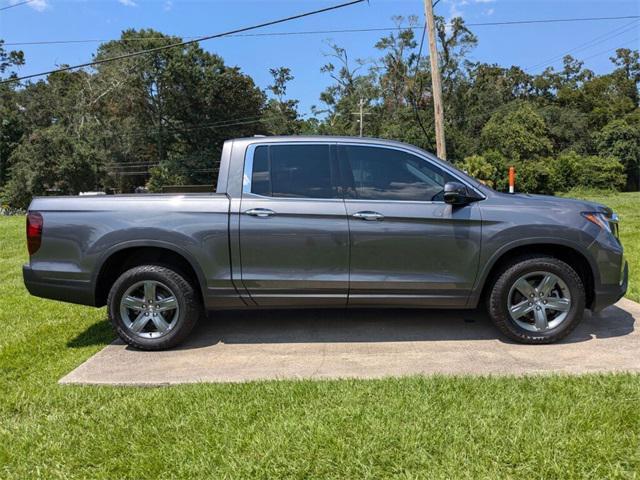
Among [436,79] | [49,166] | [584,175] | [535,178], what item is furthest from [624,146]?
[49,166]

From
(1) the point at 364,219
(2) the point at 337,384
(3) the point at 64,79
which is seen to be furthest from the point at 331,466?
(3) the point at 64,79

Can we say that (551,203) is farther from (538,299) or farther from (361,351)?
(361,351)

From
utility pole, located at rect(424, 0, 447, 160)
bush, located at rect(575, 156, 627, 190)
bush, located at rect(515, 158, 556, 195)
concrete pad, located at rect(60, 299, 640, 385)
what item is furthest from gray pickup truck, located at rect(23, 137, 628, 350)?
bush, located at rect(575, 156, 627, 190)

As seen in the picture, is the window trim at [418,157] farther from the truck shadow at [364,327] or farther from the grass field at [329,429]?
the grass field at [329,429]

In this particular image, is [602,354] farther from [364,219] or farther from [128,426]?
[128,426]

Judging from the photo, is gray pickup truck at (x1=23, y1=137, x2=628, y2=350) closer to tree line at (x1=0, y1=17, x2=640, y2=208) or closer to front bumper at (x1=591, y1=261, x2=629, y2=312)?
front bumper at (x1=591, y1=261, x2=629, y2=312)

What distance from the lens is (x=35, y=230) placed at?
167 inches

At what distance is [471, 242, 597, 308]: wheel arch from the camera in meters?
4.21

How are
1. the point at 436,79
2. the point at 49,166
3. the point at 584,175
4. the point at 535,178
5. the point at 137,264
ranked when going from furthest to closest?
the point at 49,166 → the point at 584,175 → the point at 535,178 → the point at 436,79 → the point at 137,264

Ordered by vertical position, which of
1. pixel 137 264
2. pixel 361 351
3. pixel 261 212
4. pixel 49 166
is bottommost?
pixel 361 351

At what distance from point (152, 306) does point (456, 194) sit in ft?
9.17

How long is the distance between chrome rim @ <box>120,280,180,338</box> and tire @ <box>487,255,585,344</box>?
2827mm

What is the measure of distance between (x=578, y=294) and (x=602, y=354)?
0.52 m

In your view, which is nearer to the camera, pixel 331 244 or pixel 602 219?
pixel 331 244
